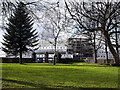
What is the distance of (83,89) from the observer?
6145 mm

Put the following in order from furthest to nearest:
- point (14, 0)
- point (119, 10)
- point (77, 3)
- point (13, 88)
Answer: point (119, 10)
point (77, 3)
point (14, 0)
point (13, 88)

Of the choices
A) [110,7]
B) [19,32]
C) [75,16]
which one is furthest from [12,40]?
→ [110,7]

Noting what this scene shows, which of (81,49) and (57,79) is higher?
(81,49)

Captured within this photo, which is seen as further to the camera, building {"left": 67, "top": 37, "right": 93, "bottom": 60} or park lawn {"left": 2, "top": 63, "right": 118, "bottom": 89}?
building {"left": 67, "top": 37, "right": 93, "bottom": 60}

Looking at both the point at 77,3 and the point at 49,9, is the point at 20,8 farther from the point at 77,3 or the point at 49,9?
the point at 77,3

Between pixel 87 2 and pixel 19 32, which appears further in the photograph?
pixel 19 32

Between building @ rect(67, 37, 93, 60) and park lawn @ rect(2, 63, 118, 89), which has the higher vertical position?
building @ rect(67, 37, 93, 60)

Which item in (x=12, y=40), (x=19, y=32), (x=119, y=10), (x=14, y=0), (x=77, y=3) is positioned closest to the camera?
(x=14, y=0)

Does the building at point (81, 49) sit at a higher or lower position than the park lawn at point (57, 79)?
higher

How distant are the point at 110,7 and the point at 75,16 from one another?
174 inches

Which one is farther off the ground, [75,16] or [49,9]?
[75,16]

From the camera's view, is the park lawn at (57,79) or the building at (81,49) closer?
the park lawn at (57,79)

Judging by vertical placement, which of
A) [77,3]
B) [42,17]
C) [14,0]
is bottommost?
[42,17]

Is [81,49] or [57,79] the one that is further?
[81,49]
